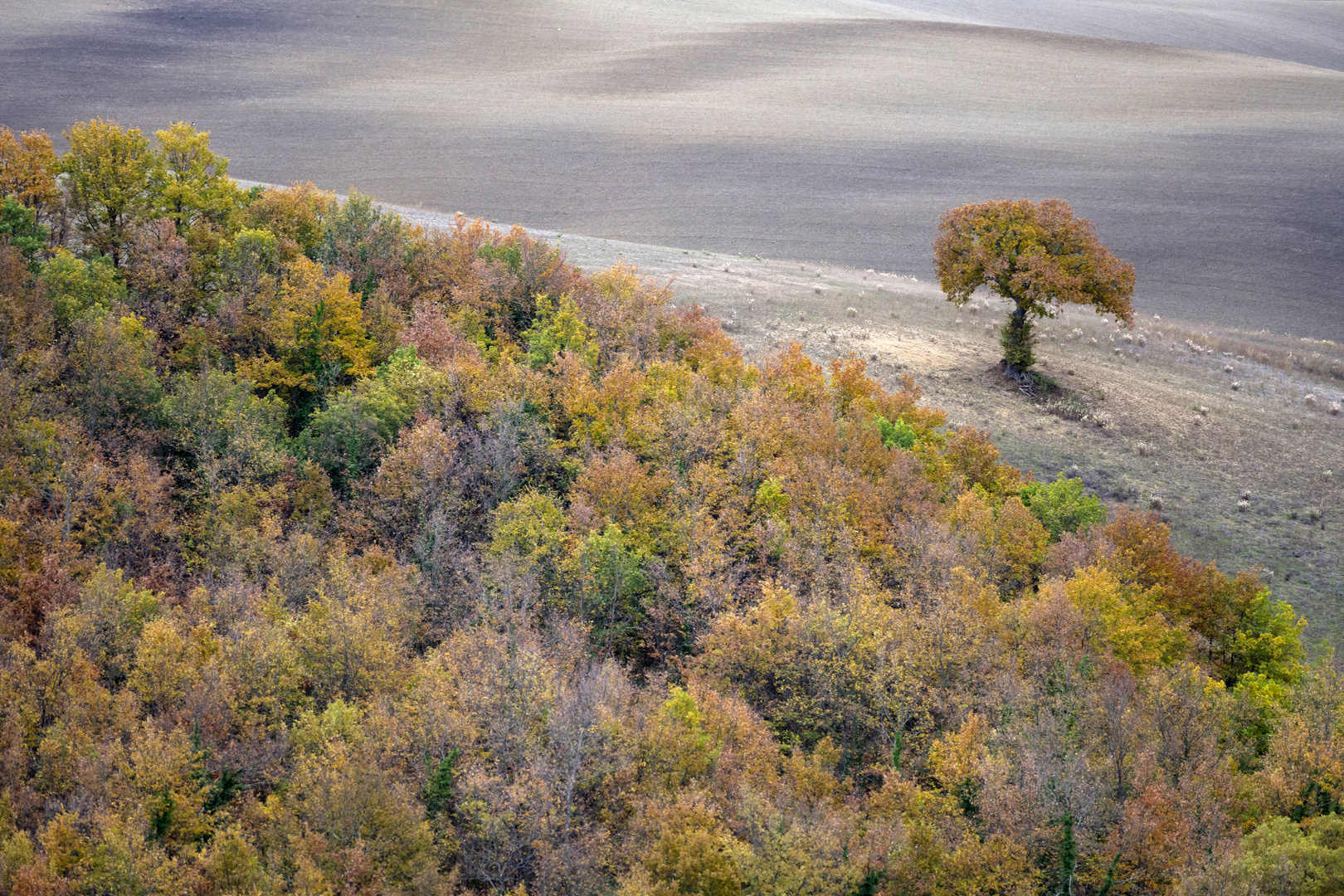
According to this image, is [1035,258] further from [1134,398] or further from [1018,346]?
[1134,398]

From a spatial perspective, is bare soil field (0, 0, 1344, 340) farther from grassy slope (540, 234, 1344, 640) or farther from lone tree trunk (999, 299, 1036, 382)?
lone tree trunk (999, 299, 1036, 382)

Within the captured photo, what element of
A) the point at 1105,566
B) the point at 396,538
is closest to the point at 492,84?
the point at 396,538

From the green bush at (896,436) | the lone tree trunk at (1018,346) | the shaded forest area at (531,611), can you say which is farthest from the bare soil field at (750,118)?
the shaded forest area at (531,611)

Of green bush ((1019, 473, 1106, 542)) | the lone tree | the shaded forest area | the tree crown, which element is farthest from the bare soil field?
the shaded forest area

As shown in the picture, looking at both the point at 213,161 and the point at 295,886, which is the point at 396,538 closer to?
the point at 295,886

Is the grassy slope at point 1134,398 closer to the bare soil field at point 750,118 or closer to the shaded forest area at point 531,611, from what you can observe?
the shaded forest area at point 531,611

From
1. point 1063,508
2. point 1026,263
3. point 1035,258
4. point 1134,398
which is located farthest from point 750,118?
point 1063,508
